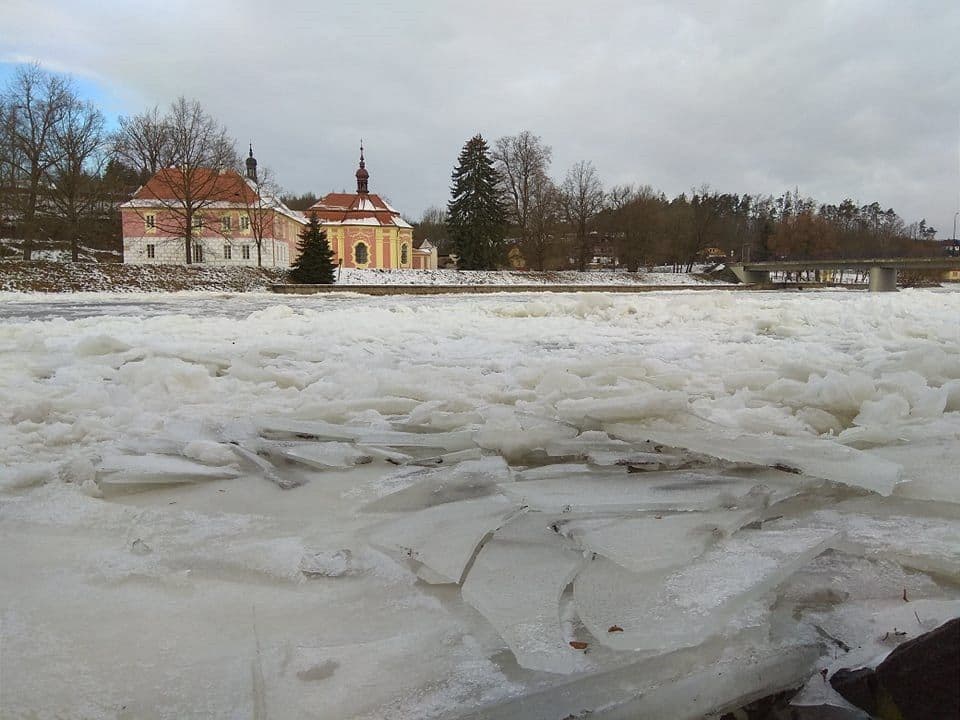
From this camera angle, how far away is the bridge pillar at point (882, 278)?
47062mm

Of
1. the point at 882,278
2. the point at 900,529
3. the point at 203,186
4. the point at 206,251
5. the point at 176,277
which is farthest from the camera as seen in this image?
the point at 206,251

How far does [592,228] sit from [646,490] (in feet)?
196

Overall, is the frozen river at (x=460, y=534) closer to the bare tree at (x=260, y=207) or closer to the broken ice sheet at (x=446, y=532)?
A: the broken ice sheet at (x=446, y=532)

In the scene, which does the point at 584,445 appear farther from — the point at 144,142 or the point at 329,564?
the point at 144,142

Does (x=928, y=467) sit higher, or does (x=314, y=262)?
(x=314, y=262)

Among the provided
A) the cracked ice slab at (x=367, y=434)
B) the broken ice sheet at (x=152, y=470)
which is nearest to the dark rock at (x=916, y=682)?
the cracked ice slab at (x=367, y=434)

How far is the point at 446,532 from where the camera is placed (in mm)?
2094

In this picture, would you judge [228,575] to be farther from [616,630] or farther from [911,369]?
[911,369]

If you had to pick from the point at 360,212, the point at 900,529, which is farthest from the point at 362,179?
the point at 900,529

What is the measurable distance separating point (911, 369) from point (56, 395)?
5417mm

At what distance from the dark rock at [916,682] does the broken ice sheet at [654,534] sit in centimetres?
61

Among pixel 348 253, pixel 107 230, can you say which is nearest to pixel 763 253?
pixel 348 253

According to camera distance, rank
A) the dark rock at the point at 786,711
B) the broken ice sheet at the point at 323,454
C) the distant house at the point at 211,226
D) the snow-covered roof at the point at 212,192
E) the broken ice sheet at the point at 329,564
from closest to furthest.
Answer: the dark rock at the point at 786,711
the broken ice sheet at the point at 329,564
the broken ice sheet at the point at 323,454
the snow-covered roof at the point at 212,192
the distant house at the point at 211,226

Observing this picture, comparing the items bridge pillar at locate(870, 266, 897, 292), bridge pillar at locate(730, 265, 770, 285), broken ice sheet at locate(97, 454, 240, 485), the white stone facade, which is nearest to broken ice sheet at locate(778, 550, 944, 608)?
broken ice sheet at locate(97, 454, 240, 485)
